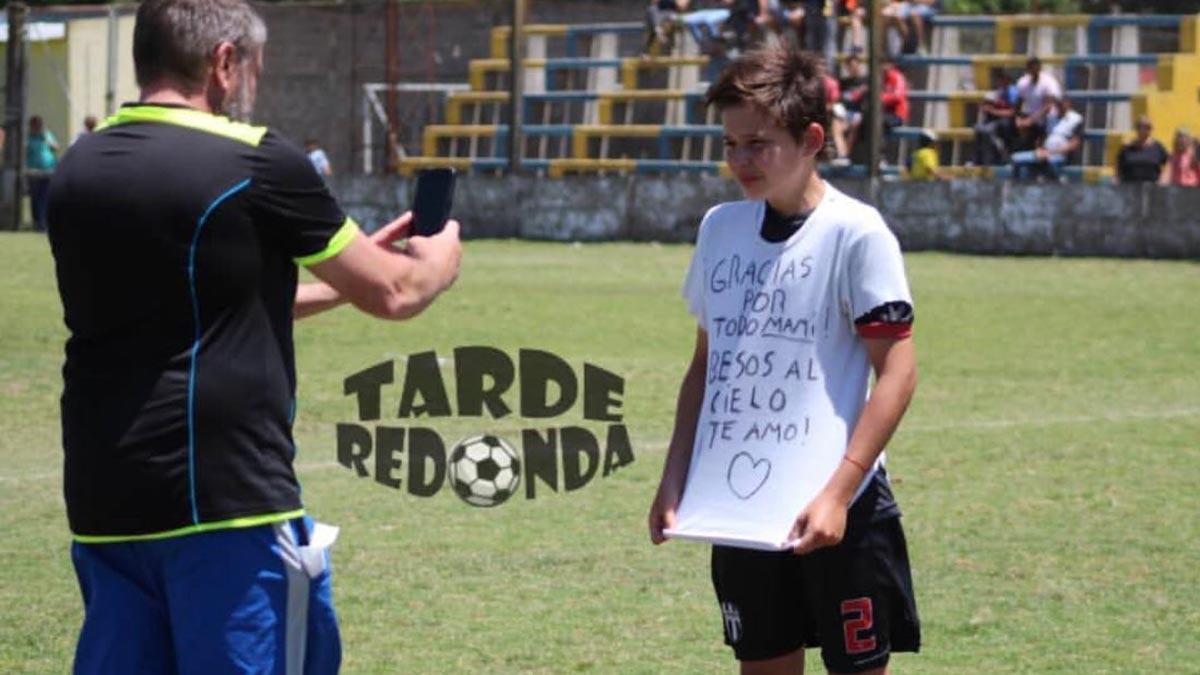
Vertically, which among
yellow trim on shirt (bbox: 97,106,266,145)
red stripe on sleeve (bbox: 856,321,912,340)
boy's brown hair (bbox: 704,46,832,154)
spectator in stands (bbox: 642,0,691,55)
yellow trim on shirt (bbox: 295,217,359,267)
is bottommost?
red stripe on sleeve (bbox: 856,321,912,340)

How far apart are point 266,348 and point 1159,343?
13721 millimetres

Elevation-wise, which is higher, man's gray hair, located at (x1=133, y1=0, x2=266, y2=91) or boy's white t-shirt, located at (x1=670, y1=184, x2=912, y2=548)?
man's gray hair, located at (x1=133, y1=0, x2=266, y2=91)

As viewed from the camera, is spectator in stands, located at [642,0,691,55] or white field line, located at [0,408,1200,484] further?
spectator in stands, located at [642,0,691,55]

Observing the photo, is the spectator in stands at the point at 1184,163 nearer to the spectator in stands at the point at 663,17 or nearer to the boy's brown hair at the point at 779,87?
the spectator in stands at the point at 663,17

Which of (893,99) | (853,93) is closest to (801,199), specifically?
(853,93)

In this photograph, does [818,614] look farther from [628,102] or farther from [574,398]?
[628,102]

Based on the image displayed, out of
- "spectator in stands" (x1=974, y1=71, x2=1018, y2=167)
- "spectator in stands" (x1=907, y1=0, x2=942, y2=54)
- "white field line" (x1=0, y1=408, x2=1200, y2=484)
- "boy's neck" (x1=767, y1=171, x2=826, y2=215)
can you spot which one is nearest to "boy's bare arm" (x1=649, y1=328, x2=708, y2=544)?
"boy's neck" (x1=767, y1=171, x2=826, y2=215)

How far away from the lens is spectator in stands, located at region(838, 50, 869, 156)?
2906 cm

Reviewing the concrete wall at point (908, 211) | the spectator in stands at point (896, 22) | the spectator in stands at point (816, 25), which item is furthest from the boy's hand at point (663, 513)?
the spectator in stands at point (896, 22)

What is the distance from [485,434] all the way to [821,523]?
25.1 ft

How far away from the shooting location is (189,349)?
3.88 meters

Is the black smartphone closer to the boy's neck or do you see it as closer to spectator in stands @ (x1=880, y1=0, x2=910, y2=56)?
the boy's neck

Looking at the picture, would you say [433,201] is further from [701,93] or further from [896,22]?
[701,93]

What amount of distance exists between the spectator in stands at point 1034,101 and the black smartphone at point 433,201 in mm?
25794
